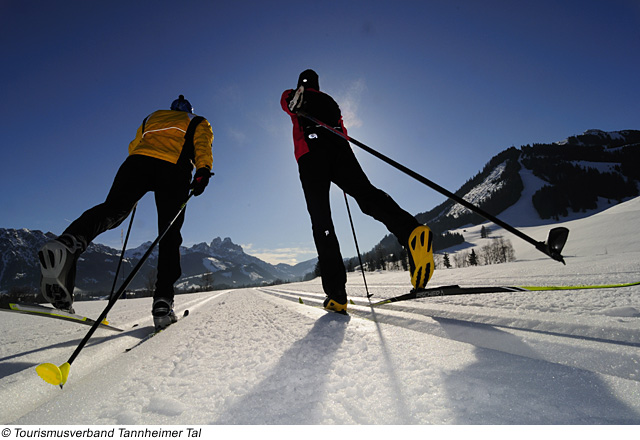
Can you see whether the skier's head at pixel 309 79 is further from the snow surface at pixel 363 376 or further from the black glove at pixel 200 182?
the snow surface at pixel 363 376

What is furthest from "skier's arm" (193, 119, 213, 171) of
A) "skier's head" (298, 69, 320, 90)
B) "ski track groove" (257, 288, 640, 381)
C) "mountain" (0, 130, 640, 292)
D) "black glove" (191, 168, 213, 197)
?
"mountain" (0, 130, 640, 292)

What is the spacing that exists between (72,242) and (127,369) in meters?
0.99

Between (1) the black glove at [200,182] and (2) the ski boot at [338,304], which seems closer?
(2) the ski boot at [338,304]

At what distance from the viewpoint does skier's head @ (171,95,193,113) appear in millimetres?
2801

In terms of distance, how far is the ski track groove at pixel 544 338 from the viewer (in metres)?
0.74

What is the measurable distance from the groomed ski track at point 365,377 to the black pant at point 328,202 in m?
0.75

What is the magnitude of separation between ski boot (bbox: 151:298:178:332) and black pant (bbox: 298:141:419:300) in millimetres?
1299

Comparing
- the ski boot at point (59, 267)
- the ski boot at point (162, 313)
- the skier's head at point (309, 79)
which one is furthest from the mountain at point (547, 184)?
the ski boot at point (59, 267)

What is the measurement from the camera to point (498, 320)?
4.27 feet

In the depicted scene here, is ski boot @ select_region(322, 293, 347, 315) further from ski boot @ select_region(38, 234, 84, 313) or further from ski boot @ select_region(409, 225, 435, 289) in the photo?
ski boot @ select_region(38, 234, 84, 313)

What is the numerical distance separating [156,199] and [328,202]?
5.05 ft

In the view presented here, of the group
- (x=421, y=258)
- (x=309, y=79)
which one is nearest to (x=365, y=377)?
(x=421, y=258)

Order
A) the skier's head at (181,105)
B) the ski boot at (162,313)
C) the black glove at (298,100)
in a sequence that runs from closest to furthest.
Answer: the ski boot at (162,313)
the black glove at (298,100)
the skier's head at (181,105)
